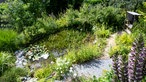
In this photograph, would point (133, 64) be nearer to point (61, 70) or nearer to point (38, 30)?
point (61, 70)

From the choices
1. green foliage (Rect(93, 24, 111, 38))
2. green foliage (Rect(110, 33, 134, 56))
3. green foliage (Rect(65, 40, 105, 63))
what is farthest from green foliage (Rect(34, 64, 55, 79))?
green foliage (Rect(93, 24, 111, 38))

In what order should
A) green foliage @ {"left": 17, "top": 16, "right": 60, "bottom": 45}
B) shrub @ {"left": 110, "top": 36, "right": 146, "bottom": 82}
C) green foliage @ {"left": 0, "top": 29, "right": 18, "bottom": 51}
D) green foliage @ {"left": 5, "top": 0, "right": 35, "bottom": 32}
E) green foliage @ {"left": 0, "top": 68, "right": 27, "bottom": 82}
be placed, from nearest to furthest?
shrub @ {"left": 110, "top": 36, "right": 146, "bottom": 82}, green foliage @ {"left": 0, "top": 68, "right": 27, "bottom": 82}, green foliage @ {"left": 0, "top": 29, "right": 18, "bottom": 51}, green foliage @ {"left": 17, "top": 16, "right": 60, "bottom": 45}, green foliage @ {"left": 5, "top": 0, "right": 35, "bottom": 32}

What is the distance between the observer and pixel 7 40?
876cm

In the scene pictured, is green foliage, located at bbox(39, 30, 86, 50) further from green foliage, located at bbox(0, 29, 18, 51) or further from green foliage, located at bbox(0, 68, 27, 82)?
green foliage, located at bbox(0, 68, 27, 82)

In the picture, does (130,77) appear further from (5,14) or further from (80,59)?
(5,14)

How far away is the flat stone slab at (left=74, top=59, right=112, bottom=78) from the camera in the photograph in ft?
20.9

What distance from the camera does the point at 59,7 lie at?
12.2 meters

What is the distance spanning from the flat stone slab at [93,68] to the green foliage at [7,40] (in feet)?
9.39

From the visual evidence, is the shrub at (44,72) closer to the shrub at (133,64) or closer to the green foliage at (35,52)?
the green foliage at (35,52)

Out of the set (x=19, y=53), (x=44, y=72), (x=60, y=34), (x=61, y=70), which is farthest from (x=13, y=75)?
(x=60, y=34)

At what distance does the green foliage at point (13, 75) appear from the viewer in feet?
22.1

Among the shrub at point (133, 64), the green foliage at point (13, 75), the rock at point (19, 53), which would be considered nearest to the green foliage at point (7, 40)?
the rock at point (19, 53)

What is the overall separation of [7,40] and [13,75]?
216 cm

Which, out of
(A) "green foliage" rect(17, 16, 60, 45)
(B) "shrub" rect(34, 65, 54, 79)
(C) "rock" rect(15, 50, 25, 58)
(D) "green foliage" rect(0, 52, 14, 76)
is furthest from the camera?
(A) "green foliage" rect(17, 16, 60, 45)
